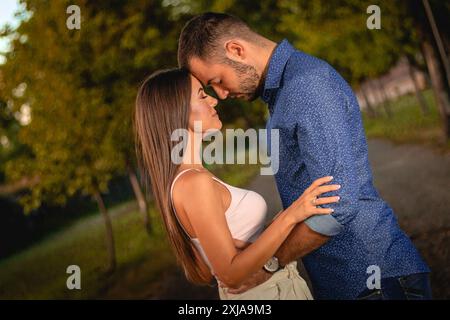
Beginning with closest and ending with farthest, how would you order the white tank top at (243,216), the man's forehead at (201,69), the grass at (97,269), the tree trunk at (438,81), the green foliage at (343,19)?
the white tank top at (243,216)
the man's forehead at (201,69)
the grass at (97,269)
the green foliage at (343,19)
the tree trunk at (438,81)

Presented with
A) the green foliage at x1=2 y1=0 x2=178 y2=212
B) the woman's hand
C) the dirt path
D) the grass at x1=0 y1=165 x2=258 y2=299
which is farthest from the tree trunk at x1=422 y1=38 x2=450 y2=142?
the woman's hand

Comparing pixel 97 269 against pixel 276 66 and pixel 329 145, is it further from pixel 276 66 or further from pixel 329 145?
pixel 329 145

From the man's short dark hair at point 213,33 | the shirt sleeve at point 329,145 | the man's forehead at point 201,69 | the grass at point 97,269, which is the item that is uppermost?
the man's short dark hair at point 213,33

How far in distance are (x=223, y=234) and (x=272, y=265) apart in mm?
359

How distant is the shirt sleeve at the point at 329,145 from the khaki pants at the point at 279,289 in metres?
0.48

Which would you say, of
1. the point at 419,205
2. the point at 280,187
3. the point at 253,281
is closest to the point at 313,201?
the point at 280,187

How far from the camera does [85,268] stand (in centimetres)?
1084

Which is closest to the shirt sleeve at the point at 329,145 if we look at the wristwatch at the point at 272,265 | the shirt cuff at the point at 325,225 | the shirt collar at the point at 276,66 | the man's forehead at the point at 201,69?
the shirt cuff at the point at 325,225

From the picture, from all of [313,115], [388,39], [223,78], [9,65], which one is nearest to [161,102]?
[223,78]

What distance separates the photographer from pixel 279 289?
209 cm

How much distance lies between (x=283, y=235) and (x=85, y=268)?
398 inches

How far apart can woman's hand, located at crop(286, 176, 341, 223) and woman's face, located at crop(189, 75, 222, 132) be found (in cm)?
77

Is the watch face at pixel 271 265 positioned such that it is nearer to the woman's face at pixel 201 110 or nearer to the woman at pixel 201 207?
the woman at pixel 201 207

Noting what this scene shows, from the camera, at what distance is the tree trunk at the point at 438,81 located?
11.8 meters
